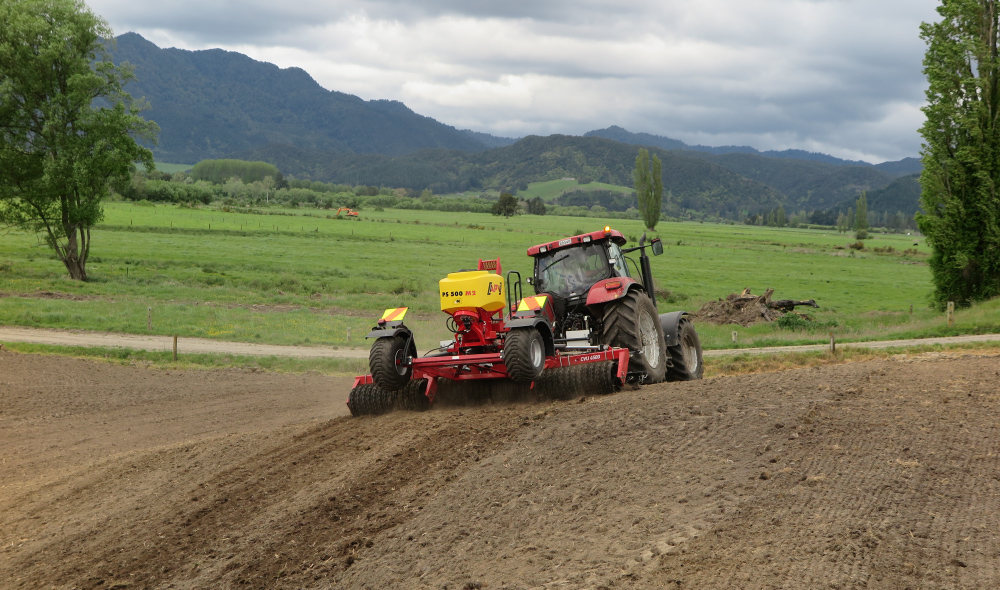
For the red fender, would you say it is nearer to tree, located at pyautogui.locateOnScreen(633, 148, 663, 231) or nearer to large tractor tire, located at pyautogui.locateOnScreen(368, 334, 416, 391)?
large tractor tire, located at pyautogui.locateOnScreen(368, 334, 416, 391)

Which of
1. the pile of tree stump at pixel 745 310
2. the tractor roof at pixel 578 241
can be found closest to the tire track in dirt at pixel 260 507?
the tractor roof at pixel 578 241

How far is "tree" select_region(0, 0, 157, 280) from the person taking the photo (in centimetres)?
3684

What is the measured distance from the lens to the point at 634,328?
11.8 meters

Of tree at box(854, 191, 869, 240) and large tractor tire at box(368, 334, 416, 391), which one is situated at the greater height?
tree at box(854, 191, 869, 240)

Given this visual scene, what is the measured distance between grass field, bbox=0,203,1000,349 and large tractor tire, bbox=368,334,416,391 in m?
7.70

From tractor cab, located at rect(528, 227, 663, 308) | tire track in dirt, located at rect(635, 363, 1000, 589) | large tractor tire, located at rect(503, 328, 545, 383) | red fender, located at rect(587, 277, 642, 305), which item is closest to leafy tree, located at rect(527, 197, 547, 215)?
tractor cab, located at rect(528, 227, 663, 308)

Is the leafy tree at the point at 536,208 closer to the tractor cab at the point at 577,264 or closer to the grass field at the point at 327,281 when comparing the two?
the grass field at the point at 327,281

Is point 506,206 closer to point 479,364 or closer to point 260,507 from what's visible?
point 479,364

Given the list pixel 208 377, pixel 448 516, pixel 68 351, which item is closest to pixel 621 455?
pixel 448 516

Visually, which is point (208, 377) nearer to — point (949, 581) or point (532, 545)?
point (532, 545)

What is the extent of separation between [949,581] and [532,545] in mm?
2875

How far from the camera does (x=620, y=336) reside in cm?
1186

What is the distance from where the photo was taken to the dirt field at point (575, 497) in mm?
5312

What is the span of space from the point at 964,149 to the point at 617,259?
23.7 m
